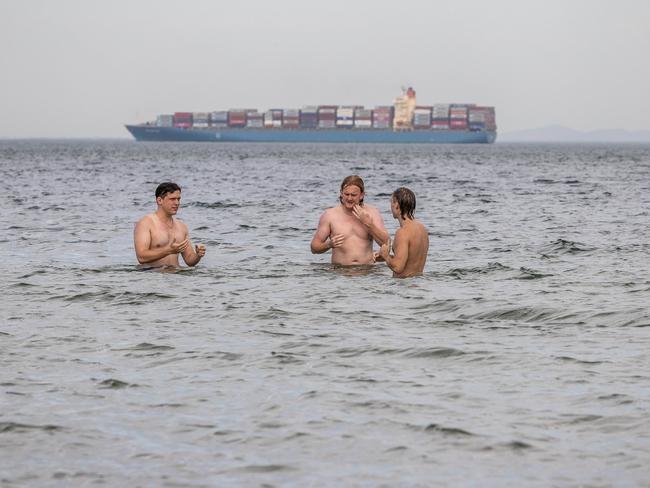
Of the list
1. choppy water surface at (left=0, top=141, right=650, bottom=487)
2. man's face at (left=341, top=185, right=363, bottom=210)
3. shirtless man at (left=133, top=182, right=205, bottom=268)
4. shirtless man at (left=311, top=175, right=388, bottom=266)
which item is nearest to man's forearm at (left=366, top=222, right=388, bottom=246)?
shirtless man at (left=311, top=175, right=388, bottom=266)

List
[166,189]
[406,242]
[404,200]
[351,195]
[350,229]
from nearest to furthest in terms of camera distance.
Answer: [404,200] → [351,195] → [406,242] → [166,189] → [350,229]

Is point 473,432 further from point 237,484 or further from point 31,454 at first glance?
point 31,454

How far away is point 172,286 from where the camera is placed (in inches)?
484

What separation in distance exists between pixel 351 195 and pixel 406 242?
80 cm

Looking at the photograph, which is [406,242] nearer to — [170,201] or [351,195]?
[351,195]

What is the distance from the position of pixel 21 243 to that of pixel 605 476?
47.0 feet

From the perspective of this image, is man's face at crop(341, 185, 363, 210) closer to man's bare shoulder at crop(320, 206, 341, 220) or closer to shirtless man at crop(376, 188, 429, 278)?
shirtless man at crop(376, 188, 429, 278)

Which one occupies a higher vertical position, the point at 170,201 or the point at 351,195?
the point at 351,195

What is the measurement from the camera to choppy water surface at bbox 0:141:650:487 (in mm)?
5754

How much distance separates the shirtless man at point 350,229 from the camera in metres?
12.2

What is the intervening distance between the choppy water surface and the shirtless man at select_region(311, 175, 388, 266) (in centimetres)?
24

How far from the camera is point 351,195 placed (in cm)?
1205

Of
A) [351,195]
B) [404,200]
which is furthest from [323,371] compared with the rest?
[351,195]

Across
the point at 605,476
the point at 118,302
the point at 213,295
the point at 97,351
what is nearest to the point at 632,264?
the point at 213,295
